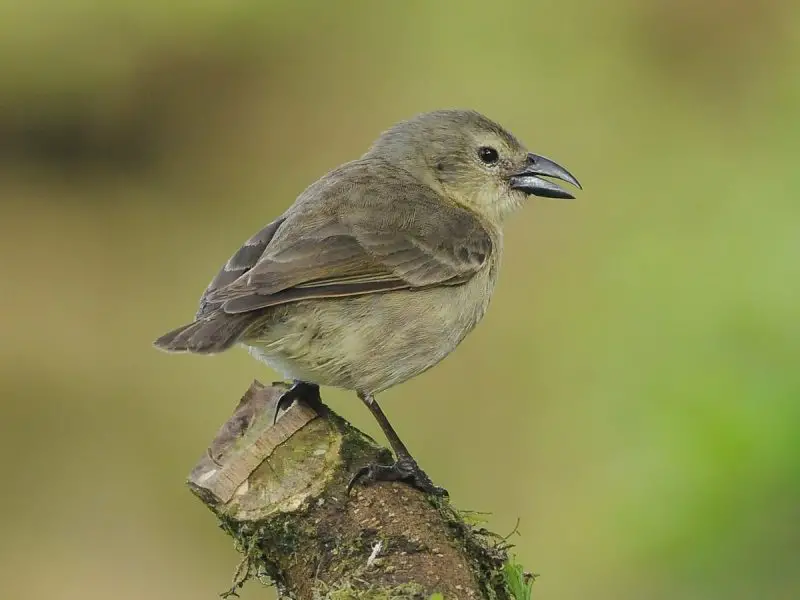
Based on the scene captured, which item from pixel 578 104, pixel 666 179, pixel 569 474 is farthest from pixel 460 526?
pixel 578 104

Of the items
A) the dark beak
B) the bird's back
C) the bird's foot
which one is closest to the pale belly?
Result: the bird's back

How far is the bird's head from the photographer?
20.3ft

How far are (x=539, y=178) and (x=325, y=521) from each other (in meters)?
2.82

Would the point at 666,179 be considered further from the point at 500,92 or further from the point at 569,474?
the point at 569,474

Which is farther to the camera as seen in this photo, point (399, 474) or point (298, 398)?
point (298, 398)

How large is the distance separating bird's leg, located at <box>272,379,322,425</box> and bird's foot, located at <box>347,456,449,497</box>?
0.34 m

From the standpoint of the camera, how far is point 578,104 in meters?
11.4

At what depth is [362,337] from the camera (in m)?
5.12

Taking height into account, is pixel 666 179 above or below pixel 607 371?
above

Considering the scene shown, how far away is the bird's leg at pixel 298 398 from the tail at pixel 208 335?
313mm

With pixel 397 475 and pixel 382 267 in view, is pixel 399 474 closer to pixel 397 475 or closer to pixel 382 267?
pixel 397 475

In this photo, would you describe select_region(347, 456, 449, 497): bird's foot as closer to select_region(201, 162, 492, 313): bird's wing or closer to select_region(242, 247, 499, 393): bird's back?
select_region(242, 247, 499, 393): bird's back

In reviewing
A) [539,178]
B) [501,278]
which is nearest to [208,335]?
A: [539,178]

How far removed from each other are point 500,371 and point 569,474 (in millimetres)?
1313
